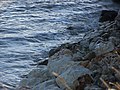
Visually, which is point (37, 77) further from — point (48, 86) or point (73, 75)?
point (73, 75)

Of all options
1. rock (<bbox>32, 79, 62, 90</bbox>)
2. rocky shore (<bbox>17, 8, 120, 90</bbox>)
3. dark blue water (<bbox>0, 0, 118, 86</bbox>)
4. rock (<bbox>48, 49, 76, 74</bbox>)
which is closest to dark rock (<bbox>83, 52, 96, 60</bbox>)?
rocky shore (<bbox>17, 8, 120, 90</bbox>)

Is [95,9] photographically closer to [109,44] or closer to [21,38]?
[21,38]

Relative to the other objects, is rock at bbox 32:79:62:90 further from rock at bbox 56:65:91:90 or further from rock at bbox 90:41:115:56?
rock at bbox 90:41:115:56

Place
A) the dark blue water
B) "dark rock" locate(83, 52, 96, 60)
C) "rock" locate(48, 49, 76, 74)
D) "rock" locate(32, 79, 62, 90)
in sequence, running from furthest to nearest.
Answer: the dark blue water, "dark rock" locate(83, 52, 96, 60), "rock" locate(48, 49, 76, 74), "rock" locate(32, 79, 62, 90)

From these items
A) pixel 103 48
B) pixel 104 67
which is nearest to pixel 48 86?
pixel 104 67

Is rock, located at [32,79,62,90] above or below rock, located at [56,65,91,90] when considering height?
below

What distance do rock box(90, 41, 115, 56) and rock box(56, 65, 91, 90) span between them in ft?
2.47

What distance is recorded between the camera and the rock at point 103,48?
664cm

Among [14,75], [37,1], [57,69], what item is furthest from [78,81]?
[37,1]

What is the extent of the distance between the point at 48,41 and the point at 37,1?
6435mm

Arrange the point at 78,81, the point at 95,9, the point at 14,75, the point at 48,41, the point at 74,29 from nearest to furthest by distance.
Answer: the point at 78,81
the point at 14,75
the point at 48,41
the point at 74,29
the point at 95,9

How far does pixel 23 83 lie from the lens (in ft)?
22.9

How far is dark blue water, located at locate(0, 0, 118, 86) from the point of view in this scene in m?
9.16

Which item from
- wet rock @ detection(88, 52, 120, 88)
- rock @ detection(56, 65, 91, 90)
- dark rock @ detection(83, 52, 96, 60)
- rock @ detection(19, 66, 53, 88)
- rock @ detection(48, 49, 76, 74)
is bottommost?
rock @ detection(19, 66, 53, 88)
